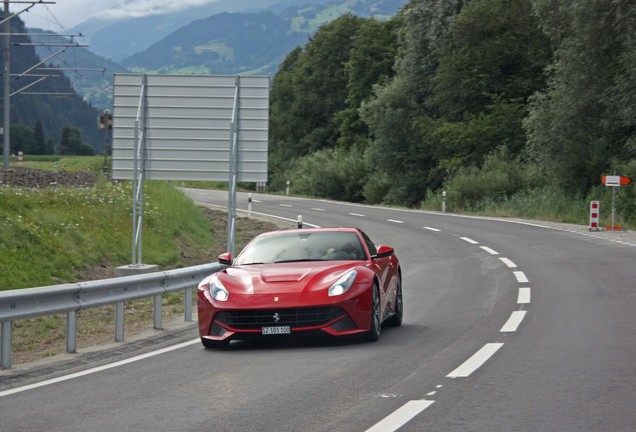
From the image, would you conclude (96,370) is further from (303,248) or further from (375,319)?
(303,248)

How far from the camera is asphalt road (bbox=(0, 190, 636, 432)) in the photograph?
24.6 ft

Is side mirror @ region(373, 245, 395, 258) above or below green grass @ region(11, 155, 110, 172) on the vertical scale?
below

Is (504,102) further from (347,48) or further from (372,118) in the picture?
(347,48)

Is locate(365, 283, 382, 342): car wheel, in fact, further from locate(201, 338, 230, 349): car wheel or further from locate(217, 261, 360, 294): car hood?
locate(201, 338, 230, 349): car wheel

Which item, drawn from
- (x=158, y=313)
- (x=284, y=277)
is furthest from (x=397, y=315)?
(x=158, y=313)

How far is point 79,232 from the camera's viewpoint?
996 inches

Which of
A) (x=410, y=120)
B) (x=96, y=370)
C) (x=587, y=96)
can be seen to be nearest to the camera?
(x=96, y=370)

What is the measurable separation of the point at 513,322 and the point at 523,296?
10.5 ft

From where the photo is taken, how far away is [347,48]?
97.6 metres

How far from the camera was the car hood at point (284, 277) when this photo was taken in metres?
11.7

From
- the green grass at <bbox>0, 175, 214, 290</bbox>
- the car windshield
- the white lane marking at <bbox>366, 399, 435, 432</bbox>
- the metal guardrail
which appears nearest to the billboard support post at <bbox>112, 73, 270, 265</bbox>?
the green grass at <bbox>0, 175, 214, 290</bbox>

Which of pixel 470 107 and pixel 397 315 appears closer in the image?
pixel 397 315

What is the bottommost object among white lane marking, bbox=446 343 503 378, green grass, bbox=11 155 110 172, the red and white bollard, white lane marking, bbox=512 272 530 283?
white lane marking, bbox=446 343 503 378

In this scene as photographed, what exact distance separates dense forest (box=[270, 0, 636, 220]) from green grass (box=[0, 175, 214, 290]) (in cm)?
1416
